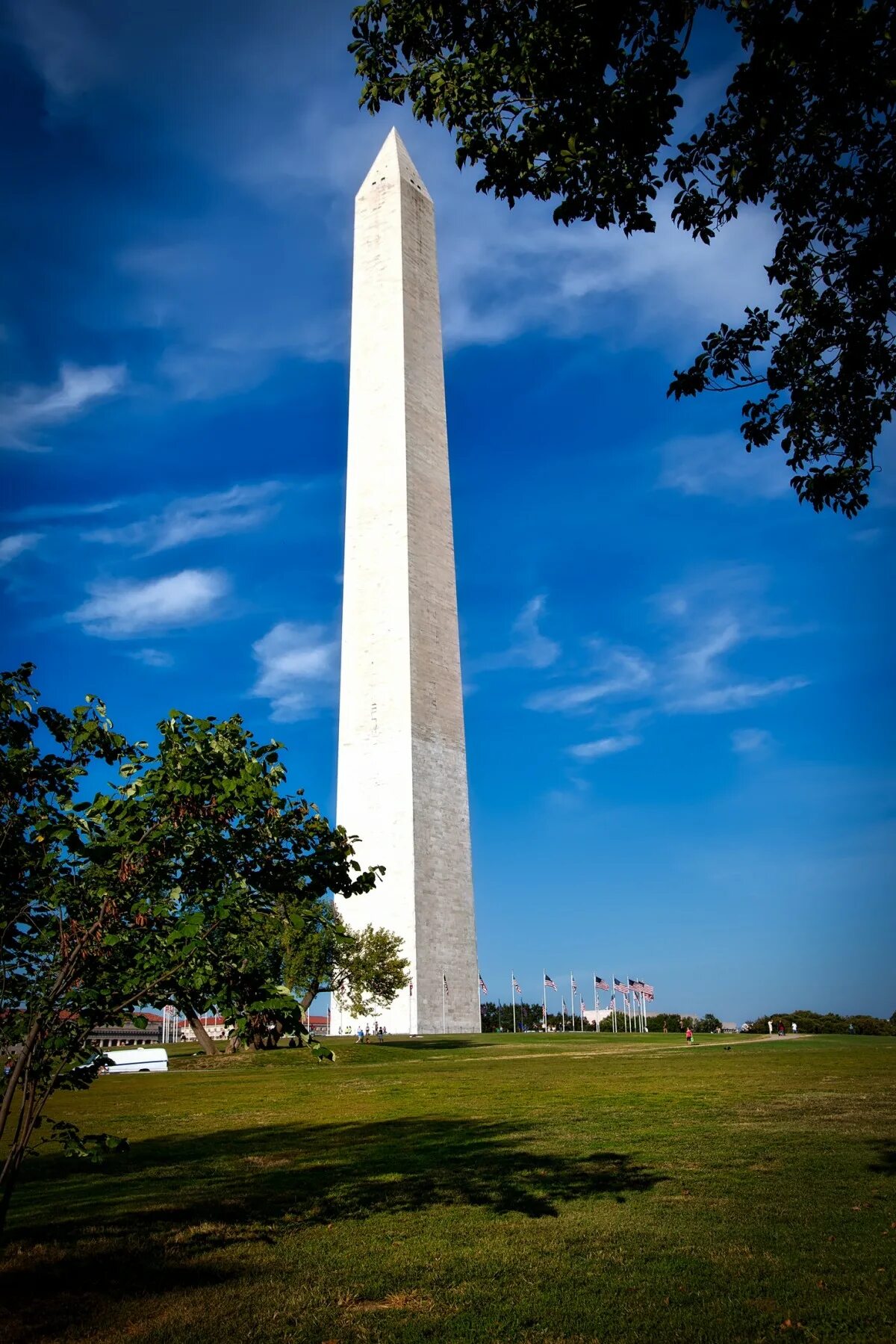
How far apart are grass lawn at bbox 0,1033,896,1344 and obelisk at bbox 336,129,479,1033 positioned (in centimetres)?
3707

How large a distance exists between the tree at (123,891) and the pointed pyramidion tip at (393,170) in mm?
68406

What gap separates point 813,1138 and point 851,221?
11333 millimetres

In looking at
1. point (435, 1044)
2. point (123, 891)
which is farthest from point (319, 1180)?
point (435, 1044)

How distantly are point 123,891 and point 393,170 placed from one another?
70.7 meters

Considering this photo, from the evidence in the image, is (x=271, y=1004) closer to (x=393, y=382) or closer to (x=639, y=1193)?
(x=639, y=1193)

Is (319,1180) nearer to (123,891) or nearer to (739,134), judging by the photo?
(123,891)

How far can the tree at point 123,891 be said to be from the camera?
7.05 meters

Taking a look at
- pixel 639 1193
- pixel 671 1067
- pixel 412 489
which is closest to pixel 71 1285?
pixel 639 1193

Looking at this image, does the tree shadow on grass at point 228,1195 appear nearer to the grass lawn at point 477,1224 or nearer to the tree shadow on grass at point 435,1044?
the grass lawn at point 477,1224

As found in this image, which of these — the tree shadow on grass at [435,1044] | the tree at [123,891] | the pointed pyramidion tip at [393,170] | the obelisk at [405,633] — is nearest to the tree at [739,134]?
the tree at [123,891]

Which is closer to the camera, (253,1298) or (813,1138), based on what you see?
(253,1298)

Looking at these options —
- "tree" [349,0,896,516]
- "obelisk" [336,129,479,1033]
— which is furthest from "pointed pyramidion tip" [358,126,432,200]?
"tree" [349,0,896,516]

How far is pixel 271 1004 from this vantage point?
7.18 metres

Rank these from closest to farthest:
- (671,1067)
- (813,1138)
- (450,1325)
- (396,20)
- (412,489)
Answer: (450,1325) < (396,20) < (813,1138) < (671,1067) < (412,489)
